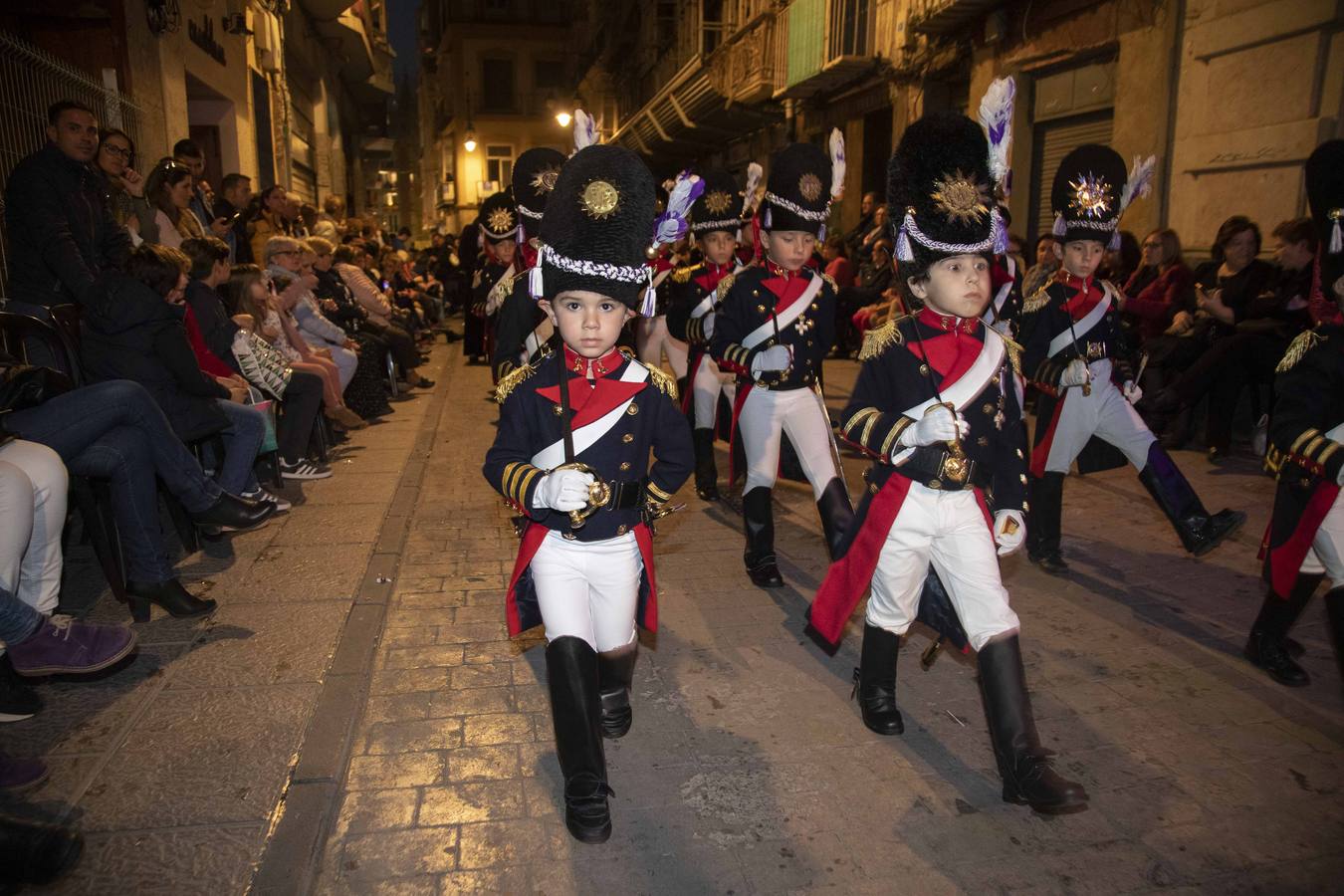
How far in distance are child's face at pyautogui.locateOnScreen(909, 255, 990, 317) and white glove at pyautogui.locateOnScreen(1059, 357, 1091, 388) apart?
67.0 inches

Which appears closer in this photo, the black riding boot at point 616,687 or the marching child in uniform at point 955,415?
the marching child in uniform at point 955,415

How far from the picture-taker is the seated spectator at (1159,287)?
9.29 m

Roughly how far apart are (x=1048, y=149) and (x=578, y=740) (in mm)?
12289

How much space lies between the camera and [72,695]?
380 centimetres

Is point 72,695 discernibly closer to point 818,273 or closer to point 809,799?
point 809,799

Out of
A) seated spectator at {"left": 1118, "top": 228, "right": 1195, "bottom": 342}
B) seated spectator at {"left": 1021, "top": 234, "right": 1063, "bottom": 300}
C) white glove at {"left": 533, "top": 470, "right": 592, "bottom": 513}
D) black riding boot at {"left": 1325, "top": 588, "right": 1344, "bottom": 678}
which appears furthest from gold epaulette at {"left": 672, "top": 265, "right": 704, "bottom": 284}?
black riding boot at {"left": 1325, "top": 588, "right": 1344, "bottom": 678}

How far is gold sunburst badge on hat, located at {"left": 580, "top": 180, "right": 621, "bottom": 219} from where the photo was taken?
9.87 feet

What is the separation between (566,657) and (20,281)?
16.7ft

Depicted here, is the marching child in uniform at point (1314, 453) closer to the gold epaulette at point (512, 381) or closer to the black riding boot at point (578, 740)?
the black riding boot at point (578, 740)

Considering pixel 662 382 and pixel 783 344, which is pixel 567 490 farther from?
A: pixel 783 344

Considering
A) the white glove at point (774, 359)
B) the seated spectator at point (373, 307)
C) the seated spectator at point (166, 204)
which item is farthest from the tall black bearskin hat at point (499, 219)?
the seated spectator at point (373, 307)

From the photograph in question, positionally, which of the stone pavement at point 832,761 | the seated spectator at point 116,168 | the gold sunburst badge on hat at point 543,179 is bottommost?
the stone pavement at point 832,761

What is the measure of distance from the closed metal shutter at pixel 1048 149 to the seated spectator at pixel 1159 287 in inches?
96.2

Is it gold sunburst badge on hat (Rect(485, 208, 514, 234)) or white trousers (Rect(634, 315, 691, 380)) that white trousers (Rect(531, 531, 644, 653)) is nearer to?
gold sunburst badge on hat (Rect(485, 208, 514, 234))
